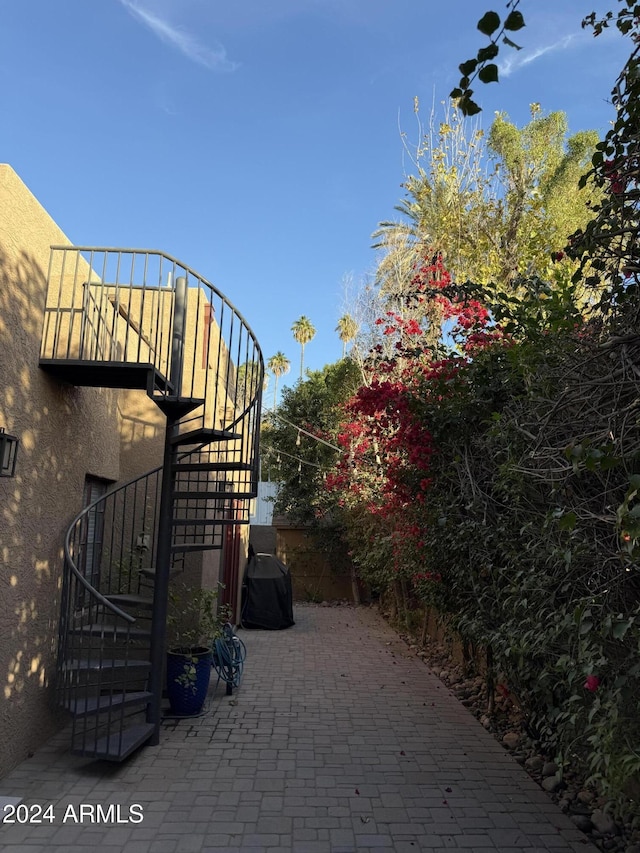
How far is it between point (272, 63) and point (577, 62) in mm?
3681

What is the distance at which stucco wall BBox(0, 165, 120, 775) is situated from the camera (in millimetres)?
3521

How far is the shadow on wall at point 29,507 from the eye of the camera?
353 cm

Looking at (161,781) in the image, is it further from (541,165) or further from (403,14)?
(541,165)

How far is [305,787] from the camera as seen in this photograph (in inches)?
143

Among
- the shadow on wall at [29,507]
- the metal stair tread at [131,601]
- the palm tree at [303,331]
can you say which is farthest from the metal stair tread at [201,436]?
the palm tree at [303,331]

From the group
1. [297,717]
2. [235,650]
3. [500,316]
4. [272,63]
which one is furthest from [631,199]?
[272,63]

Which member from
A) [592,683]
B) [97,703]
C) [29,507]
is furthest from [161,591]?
[592,683]

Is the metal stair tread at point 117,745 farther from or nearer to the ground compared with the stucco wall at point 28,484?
nearer to the ground

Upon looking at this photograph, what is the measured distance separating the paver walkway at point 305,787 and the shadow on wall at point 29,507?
344 millimetres

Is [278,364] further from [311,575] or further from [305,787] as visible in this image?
[305,787]

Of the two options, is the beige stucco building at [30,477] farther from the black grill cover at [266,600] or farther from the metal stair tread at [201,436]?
the black grill cover at [266,600]

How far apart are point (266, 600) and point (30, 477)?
20.7 feet

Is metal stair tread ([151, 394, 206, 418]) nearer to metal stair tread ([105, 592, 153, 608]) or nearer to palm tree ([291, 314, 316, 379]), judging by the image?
metal stair tread ([105, 592, 153, 608])

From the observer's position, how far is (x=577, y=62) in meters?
4.84
